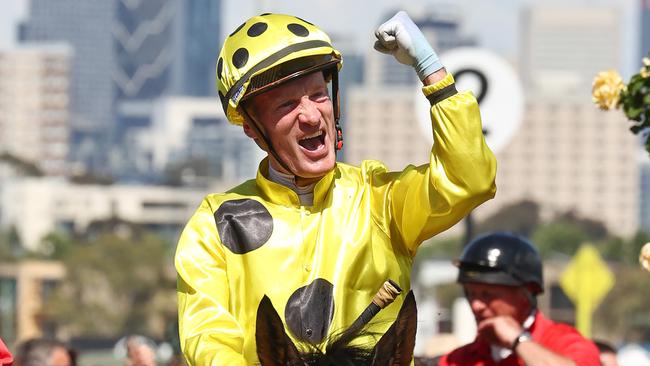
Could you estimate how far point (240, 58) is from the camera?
527 cm

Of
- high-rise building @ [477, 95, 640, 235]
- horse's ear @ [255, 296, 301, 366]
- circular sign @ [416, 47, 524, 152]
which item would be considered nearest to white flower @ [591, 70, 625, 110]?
circular sign @ [416, 47, 524, 152]

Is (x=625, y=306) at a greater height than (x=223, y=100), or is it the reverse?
(x=223, y=100)

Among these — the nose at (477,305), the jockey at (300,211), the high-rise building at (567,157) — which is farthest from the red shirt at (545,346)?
the high-rise building at (567,157)

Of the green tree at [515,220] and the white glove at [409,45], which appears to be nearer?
the white glove at [409,45]

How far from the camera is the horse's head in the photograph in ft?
15.1

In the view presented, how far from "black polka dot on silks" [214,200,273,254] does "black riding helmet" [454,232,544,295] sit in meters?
2.13

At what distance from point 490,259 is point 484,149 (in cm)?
245

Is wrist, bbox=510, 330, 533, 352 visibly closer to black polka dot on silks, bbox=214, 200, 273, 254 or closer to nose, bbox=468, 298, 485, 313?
nose, bbox=468, 298, 485, 313

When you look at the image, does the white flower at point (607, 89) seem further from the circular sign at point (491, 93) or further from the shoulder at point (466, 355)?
the circular sign at point (491, 93)

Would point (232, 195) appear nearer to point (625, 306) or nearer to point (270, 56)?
point (270, 56)

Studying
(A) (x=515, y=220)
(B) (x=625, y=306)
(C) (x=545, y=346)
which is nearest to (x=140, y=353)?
(C) (x=545, y=346)

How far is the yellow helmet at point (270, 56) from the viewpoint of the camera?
5230 millimetres

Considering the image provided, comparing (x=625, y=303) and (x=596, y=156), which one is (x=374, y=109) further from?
(x=625, y=303)

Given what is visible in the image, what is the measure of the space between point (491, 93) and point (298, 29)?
5266mm
